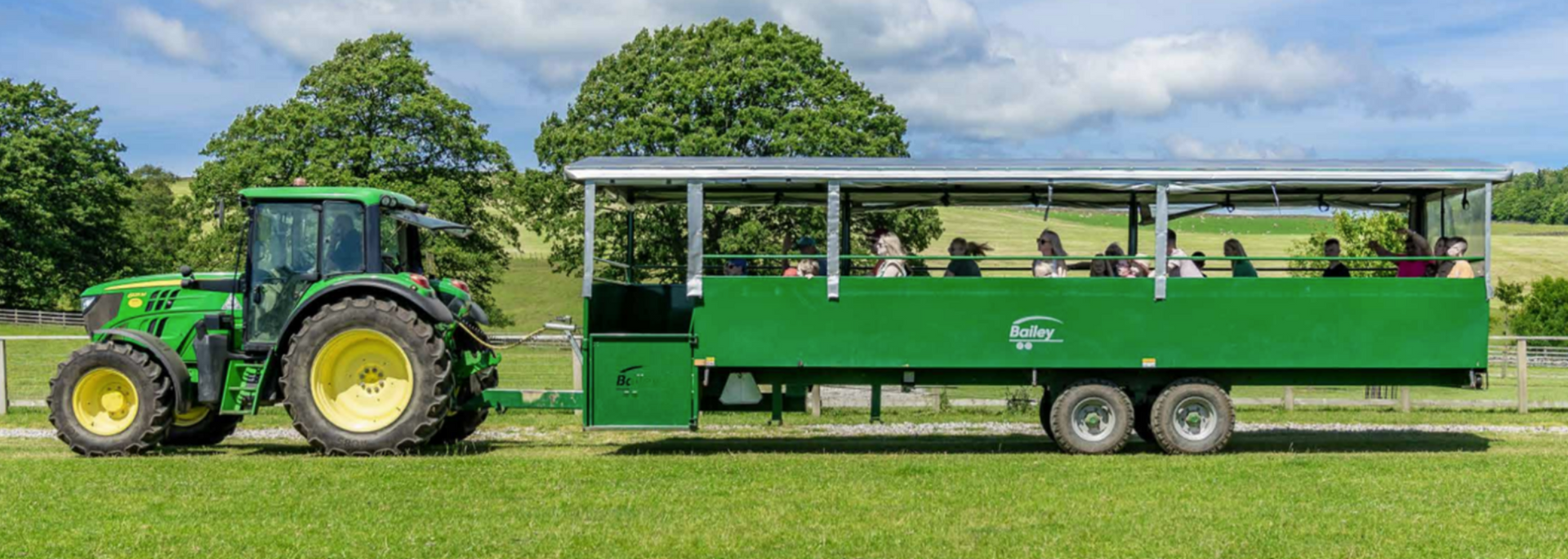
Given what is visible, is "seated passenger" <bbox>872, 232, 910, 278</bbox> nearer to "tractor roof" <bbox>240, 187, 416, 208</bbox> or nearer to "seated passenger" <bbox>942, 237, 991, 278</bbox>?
"seated passenger" <bbox>942, 237, 991, 278</bbox>

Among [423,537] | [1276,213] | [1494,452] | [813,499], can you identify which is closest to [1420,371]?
[1494,452]

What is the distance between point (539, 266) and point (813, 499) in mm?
71598

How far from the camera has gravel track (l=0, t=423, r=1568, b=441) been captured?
1700 cm

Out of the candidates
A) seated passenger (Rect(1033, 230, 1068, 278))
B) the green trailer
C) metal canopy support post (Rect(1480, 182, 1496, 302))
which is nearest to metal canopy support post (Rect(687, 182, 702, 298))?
the green trailer

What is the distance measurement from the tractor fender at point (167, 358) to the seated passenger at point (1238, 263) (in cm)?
1042

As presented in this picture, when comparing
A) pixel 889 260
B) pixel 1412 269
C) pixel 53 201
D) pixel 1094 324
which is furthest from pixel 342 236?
pixel 53 201

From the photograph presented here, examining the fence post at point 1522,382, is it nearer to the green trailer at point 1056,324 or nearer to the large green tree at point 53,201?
the green trailer at point 1056,324

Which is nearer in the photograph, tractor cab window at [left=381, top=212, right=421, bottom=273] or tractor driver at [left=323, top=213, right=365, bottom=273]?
tractor driver at [left=323, top=213, right=365, bottom=273]

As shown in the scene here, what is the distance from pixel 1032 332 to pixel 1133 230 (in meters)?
2.63

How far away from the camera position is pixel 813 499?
10.6m

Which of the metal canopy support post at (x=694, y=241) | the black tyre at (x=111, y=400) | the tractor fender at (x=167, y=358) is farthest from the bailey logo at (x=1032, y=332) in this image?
the black tyre at (x=111, y=400)

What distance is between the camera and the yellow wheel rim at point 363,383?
13.9m

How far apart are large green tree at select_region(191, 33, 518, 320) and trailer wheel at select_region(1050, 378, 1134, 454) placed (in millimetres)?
29663

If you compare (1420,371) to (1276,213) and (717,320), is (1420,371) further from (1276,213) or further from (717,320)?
(717,320)
